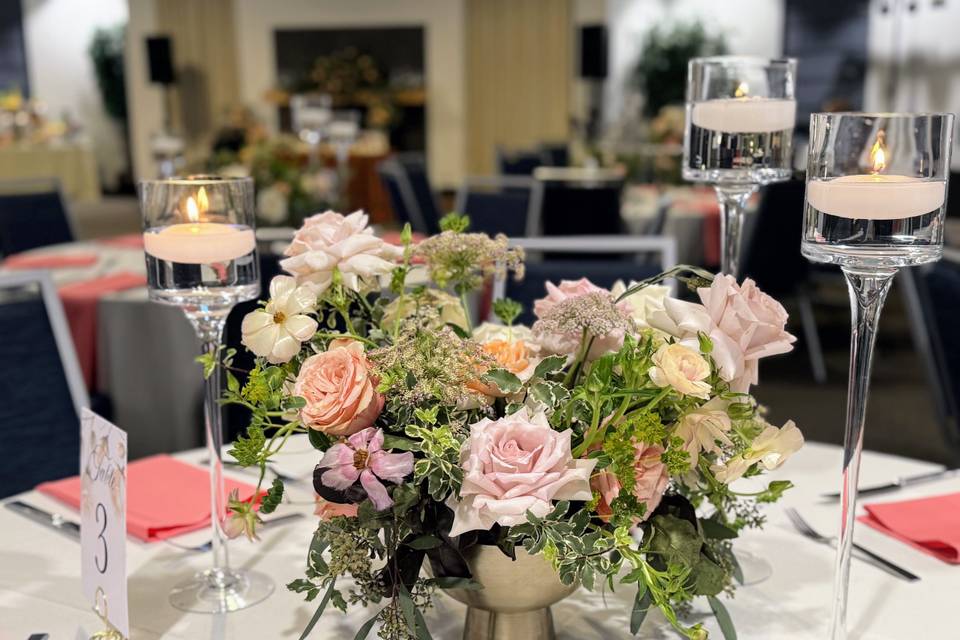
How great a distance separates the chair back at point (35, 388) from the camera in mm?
1628

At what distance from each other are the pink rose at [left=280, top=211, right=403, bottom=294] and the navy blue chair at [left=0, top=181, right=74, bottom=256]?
11.0 feet

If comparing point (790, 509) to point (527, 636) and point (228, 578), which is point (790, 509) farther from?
point (228, 578)

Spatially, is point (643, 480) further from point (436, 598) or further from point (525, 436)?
point (436, 598)

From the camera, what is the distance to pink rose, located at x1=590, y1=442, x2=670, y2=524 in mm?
793

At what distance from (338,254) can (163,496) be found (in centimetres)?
58

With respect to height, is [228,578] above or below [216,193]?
below

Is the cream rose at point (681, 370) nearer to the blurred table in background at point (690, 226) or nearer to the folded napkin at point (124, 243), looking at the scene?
the folded napkin at point (124, 243)

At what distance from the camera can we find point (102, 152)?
1378cm

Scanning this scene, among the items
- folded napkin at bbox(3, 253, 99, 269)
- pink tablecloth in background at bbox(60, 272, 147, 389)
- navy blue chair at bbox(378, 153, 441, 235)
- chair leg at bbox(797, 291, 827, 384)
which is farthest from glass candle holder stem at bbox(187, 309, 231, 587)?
chair leg at bbox(797, 291, 827, 384)

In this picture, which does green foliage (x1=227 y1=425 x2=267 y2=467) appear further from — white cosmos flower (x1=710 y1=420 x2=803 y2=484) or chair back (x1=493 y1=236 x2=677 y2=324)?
chair back (x1=493 y1=236 x2=677 y2=324)

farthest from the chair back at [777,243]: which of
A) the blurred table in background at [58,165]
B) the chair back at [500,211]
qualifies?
the blurred table in background at [58,165]

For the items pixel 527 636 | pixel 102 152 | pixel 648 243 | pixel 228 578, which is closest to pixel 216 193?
pixel 228 578

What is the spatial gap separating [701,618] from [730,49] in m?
10.1

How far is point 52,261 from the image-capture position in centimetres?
300
